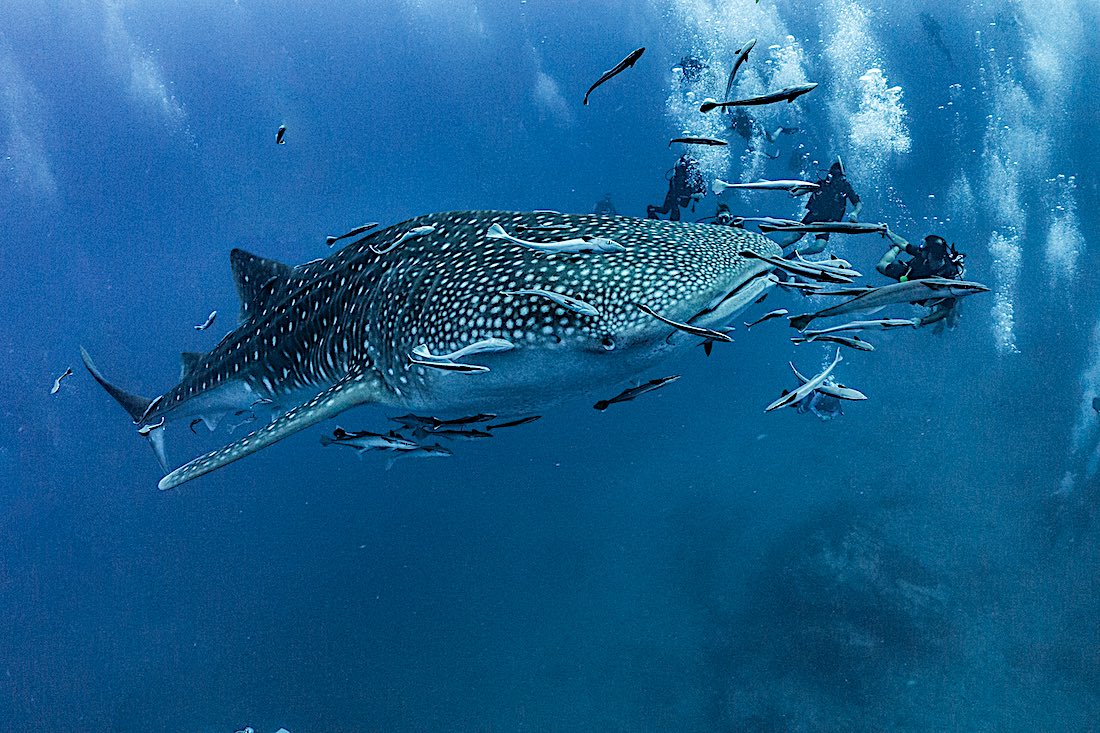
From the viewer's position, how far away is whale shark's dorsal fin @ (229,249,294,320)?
19.4 feet

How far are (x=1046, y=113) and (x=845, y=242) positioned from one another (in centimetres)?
2124

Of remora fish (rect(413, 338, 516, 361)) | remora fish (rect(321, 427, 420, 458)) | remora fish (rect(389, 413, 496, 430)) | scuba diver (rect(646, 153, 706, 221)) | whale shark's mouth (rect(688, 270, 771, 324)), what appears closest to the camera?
whale shark's mouth (rect(688, 270, 771, 324))

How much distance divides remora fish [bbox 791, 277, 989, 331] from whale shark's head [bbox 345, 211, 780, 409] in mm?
373

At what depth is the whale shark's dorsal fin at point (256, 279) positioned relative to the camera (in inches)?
233

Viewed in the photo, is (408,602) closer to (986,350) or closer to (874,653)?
(874,653)

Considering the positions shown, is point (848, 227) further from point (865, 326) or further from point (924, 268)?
point (924, 268)

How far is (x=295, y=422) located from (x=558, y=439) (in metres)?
25.0

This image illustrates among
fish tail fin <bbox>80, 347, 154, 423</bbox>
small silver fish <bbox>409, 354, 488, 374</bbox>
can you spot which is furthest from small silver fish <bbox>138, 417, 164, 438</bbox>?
small silver fish <bbox>409, 354, 488, 374</bbox>

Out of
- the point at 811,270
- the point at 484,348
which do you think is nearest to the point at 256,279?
the point at 484,348

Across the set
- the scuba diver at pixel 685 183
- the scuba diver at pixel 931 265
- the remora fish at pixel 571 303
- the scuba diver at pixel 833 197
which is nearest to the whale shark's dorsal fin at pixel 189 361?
the remora fish at pixel 571 303

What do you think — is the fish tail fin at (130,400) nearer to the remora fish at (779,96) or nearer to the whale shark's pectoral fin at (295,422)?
the whale shark's pectoral fin at (295,422)

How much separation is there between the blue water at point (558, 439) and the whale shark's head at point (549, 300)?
574 inches

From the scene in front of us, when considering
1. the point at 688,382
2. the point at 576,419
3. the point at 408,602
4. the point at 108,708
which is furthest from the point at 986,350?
the point at 108,708

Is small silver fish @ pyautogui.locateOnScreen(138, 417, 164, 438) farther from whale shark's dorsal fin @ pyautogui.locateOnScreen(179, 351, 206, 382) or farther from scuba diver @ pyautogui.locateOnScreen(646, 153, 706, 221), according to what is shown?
scuba diver @ pyautogui.locateOnScreen(646, 153, 706, 221)
